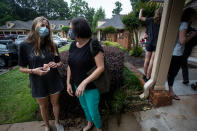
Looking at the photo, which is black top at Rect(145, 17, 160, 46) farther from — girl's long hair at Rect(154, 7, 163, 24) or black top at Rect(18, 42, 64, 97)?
black top at Rect(18, 42, 64, 97)

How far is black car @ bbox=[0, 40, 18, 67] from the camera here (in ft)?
21.3

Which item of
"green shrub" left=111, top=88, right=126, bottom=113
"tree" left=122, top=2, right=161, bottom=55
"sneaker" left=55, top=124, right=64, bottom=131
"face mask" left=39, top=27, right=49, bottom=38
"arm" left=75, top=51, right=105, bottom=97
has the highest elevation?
"tree" left=122, top=2, right=161, bottom=55

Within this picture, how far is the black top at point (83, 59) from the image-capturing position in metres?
1.35

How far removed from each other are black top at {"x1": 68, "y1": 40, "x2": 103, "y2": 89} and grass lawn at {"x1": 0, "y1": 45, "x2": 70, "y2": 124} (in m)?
1.76

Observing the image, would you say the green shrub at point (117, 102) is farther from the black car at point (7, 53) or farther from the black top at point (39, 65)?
the black car at point (7, 53)

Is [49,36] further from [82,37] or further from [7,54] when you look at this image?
[7,54]

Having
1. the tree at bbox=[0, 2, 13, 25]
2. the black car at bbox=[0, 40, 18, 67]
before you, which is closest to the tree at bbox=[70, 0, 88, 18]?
the tree at bbox=[0, 2, 13, 25]

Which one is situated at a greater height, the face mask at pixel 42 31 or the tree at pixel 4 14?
the tree at pixel 4 14

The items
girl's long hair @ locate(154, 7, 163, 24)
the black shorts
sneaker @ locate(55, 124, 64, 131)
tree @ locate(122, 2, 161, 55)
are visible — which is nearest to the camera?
sneaker @ locate(55, 124, 64, 131)

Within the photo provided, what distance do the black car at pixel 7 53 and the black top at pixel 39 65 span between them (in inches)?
265

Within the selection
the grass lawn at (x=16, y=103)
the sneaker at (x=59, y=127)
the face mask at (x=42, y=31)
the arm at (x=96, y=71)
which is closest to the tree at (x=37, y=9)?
the grass lawn at (x=16, y=103)

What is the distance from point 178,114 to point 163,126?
17.5 inches

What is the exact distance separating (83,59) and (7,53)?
7.47 metres

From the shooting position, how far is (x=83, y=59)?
1358 millimetres
